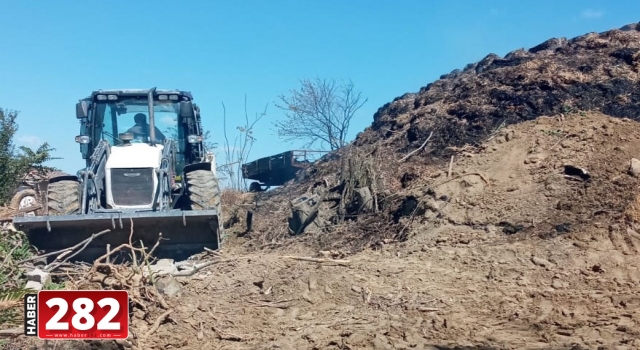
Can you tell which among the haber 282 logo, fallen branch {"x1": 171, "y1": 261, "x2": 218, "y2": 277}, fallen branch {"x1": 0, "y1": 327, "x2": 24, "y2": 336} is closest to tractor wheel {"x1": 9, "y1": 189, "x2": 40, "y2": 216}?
fallen branch {"x1": 171, "y1": 261, "x2": 218, "y2": 277}

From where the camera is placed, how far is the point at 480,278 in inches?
325

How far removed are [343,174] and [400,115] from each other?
12.4 ft

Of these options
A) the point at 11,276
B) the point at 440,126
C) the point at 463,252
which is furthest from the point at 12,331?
the point at 440,126

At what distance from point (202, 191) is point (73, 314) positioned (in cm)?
620

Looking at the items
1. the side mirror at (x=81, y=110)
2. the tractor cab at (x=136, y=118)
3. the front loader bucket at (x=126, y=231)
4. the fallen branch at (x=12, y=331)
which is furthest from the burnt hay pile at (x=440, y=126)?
the fallen branch at (x=12, y=331)

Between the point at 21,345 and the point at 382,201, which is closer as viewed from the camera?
the point at 21,345

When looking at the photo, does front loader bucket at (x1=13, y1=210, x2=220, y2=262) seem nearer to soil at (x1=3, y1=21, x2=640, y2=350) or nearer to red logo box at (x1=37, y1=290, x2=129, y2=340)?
soil at (x1=3, y1=21, x2=640, y2=350)

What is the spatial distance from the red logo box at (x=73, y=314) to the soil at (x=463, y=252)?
1.83 meters

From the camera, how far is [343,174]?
13.0 meters

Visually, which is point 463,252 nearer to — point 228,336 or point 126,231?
point 228,336

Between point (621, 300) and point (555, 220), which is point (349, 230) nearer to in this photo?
point (555, 220)

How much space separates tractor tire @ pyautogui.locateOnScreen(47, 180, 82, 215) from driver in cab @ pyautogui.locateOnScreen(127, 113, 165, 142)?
1303 mm

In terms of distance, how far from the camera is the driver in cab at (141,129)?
11.3 meters

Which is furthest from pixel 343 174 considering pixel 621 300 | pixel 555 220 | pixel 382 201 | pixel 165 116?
pixel 621 300
